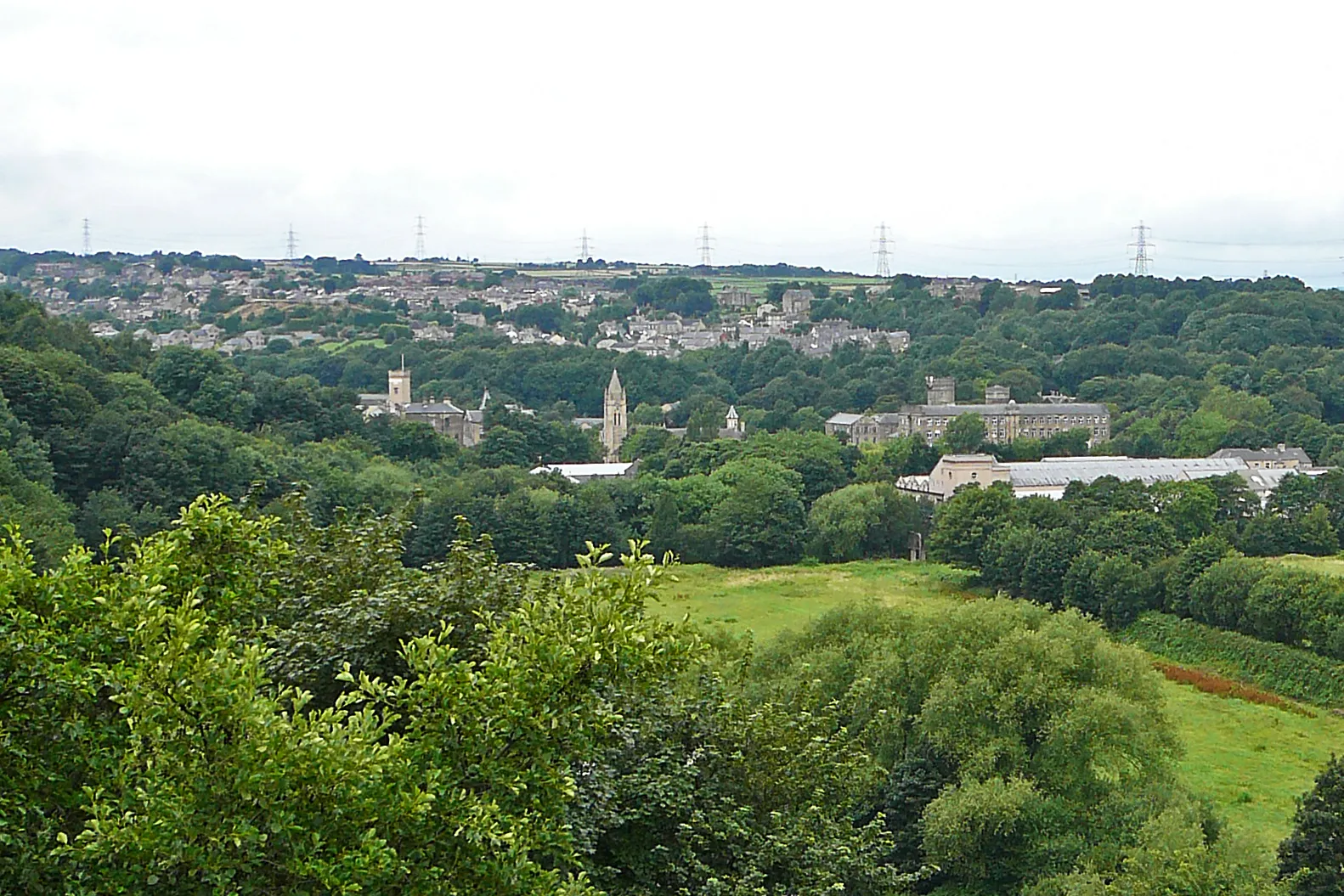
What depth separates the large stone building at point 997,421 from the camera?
224 ft

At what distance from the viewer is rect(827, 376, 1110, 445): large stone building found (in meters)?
68.1

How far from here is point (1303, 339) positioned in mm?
84188

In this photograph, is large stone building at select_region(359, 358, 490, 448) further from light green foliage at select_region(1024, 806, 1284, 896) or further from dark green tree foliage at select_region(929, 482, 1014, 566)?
light green foliage at select_region(1024, 806, 1284, 896)

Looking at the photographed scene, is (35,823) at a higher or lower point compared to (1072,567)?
higher

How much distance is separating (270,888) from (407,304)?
139886mm

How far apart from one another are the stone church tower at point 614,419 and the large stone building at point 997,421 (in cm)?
1314

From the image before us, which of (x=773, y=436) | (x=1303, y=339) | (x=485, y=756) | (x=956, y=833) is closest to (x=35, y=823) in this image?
(x=485, y=756)

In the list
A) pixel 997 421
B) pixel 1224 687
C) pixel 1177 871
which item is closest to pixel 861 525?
pixel 1224 687

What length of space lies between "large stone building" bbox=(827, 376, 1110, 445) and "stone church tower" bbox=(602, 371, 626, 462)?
13.1 m

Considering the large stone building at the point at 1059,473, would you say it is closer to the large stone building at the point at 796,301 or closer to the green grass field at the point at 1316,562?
the green grass field at the point at 1316,562

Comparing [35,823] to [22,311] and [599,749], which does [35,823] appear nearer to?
[599,749]

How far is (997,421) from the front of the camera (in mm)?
68875

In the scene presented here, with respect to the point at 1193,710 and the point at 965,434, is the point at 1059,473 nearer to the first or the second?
the point at 965,434

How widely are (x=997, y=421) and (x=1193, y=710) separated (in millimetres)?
43210
